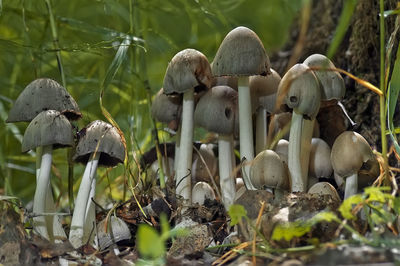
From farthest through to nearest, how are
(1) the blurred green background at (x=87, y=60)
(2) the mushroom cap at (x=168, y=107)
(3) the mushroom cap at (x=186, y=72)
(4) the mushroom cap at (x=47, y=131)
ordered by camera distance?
1. (1) the blurred green background at (x=87, y=60)
2. (2) the mushroom cap at (x=168, y=107)
3. (3) the mushroom cap at (x=186, y=72)
4. (4) the mushroom cap at (x=47, y=131)

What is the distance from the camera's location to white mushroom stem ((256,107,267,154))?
1.98m

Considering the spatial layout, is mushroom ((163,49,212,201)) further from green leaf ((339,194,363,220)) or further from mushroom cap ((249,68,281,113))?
green leaf ((339,194,363,220))

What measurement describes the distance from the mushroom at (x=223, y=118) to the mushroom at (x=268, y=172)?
19cm

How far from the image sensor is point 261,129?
2.00 meters

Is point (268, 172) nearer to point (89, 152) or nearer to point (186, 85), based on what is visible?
point (186, 85)

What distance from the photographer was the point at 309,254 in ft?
3.55

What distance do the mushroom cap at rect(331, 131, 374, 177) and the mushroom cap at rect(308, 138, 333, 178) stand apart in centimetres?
16

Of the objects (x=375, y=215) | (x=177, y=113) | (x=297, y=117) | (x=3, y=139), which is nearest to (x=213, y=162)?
(x=177, y=113)

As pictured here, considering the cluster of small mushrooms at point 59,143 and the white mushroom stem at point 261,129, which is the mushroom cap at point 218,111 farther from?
the cluster of small mushrooms at point 59,143

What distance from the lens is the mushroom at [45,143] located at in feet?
5.02

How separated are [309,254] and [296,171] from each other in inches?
25.4

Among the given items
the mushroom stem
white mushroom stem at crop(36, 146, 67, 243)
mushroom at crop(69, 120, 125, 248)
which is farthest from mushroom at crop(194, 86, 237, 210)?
white mushroom stem at crop(36, 146, 67, 243)

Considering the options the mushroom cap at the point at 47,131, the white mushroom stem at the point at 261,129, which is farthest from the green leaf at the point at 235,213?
the white mushroom stem at the point at 261,129

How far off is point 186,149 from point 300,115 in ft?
1.60
